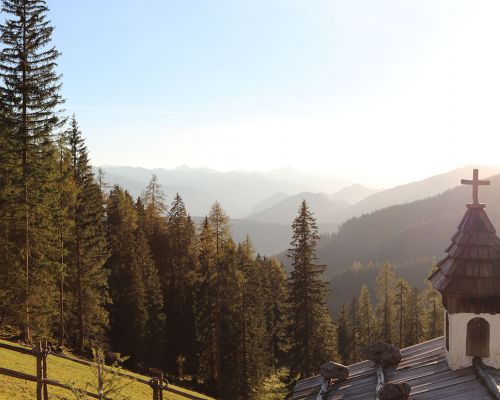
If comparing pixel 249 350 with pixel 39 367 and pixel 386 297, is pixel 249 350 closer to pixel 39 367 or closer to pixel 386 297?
pixel 386 297

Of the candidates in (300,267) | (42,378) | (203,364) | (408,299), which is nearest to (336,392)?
(42,378)

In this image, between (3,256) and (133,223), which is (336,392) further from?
(133,223)

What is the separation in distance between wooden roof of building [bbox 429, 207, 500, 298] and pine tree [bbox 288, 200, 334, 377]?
24.2 metres

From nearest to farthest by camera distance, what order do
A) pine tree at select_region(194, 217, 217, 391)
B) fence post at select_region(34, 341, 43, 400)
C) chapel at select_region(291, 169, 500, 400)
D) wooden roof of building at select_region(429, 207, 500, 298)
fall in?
chapel at select_region(291, 169, 500, 400)
wooden roof of building at select_region(429, 207, 500, 298)
fence post at select_region(34, 341, 43, 400)
pine tree at select_region(194, 217, 217, 391)

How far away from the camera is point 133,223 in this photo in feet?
159

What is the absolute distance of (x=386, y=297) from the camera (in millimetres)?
61938

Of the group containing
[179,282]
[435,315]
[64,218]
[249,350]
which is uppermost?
[64,218]

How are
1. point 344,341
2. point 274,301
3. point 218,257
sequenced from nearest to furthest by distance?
point 218,257
point 274,301
point 344,341

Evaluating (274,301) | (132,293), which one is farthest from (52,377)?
(274,301)

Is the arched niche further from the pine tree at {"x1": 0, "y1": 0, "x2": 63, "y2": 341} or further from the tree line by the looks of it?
the tree line

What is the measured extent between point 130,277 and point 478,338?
1520 inches

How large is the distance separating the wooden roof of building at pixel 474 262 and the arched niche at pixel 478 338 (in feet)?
2.50

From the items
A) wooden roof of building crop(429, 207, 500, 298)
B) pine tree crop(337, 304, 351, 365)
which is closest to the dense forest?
pine tree crop(337, 304, 351, 365)

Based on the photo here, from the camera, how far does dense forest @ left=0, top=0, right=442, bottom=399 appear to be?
25078 millimetres
